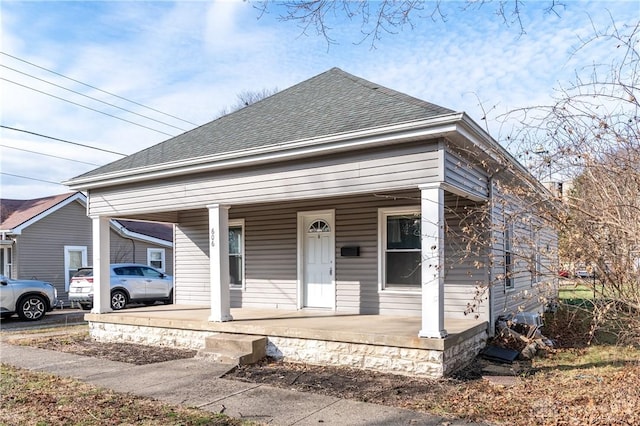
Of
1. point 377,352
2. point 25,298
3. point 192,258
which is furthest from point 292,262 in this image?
point 25,298

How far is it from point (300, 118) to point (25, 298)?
1056cm

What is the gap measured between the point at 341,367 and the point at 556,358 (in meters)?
3.28

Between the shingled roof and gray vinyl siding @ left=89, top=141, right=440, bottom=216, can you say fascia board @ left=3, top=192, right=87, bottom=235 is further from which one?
gray vinyl siding @ left=89, top=141, right=440, bottom=216

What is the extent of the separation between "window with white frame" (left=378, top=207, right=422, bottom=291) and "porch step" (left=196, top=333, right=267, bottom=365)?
2.68 metres

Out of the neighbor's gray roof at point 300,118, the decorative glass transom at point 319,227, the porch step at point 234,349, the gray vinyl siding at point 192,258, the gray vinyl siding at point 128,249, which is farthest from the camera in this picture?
the gray vinyl siding at point 128,249

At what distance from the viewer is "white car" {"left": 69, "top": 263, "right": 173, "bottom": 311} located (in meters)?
15.5

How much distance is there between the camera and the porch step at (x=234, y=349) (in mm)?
7215

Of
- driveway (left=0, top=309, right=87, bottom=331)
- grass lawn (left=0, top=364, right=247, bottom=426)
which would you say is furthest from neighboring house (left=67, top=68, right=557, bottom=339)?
driveway (left=0, top=309, right=87, bottom=331)

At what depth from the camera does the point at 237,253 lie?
11125 millimetres

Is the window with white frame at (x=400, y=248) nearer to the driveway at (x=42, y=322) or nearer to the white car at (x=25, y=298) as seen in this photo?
the driveway at (x=42, y=322)

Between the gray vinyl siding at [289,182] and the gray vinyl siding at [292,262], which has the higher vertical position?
the gray vinyl siding at [289,182]

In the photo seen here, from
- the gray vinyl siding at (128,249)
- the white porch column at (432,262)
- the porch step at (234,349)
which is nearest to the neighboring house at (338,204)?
the white porch column at (432,262)

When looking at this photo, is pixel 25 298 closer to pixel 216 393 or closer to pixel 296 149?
pixel 216 393

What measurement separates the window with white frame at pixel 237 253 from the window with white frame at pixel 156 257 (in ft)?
39.5
